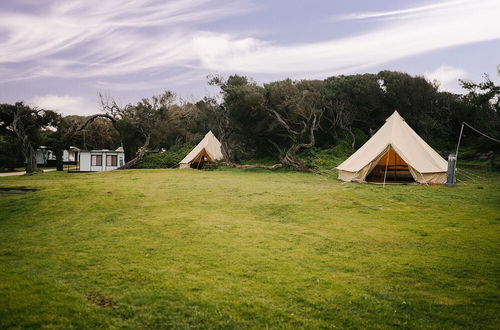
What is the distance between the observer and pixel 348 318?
354 centimetres

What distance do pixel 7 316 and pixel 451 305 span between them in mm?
4995

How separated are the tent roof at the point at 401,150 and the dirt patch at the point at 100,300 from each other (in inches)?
513

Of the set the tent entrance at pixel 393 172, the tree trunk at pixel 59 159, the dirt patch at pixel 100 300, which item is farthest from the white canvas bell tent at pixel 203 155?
the dirt patch at pixel 100 300

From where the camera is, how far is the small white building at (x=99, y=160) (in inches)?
1098

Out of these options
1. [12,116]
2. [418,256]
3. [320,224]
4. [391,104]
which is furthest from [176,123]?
[418,256]

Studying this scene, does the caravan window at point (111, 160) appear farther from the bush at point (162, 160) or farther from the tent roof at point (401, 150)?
the tent roof at point (401, 150)

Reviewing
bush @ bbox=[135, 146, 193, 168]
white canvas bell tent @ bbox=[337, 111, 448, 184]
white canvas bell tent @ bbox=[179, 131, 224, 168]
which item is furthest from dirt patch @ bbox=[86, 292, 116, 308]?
bush @ bbox=[135, 146, 193, 168]

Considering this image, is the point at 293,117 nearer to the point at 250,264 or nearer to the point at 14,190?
the point at 14,190

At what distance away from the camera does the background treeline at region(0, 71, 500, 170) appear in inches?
978

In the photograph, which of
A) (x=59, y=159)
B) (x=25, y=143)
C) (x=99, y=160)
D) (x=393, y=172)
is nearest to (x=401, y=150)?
(x=393, y=172)

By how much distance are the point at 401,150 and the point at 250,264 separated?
40.5 feet

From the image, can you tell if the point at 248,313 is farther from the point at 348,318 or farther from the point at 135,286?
the point at 135,286

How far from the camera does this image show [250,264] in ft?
16.7

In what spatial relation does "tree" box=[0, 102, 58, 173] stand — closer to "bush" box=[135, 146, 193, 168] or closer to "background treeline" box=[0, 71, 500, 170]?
"background treeline" box=[0, 71, 500, 170]
